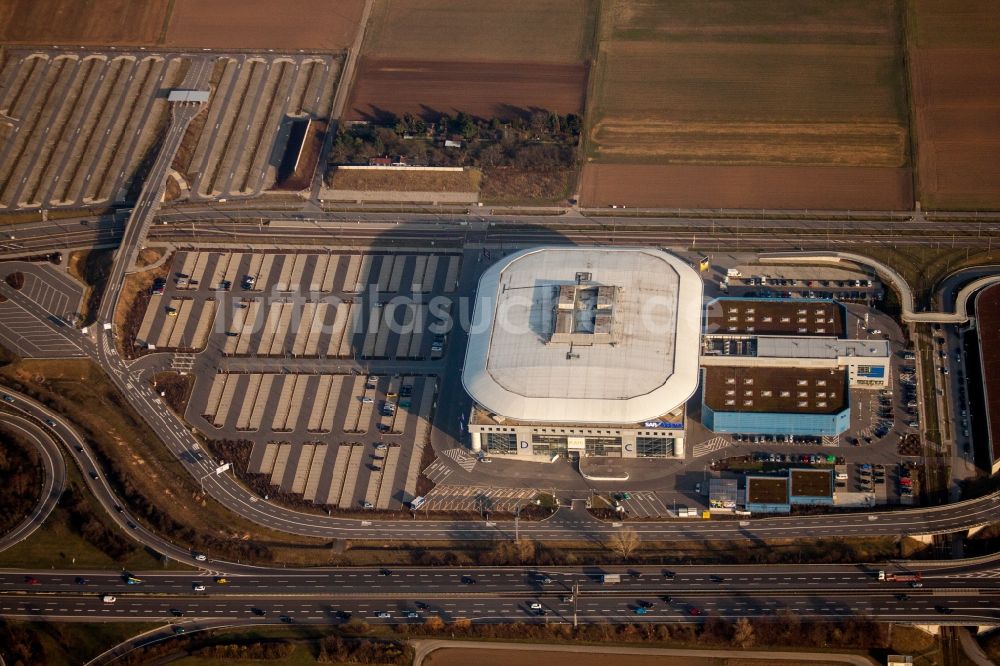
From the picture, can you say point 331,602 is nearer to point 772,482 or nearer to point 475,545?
point 475,545

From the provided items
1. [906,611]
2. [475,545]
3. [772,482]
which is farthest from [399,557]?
[906,611]

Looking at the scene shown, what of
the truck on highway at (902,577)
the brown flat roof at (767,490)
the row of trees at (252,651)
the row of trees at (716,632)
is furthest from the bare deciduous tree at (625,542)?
the row of trees at (252,651)

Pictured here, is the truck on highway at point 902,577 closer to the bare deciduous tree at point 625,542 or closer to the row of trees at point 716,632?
the row of trees at point 716,632

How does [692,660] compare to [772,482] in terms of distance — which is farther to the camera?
[772,482]

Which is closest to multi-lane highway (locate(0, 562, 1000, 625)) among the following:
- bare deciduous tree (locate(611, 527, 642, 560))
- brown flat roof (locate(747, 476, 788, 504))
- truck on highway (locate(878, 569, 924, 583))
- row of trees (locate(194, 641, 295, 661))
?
truck on highway (locate(878, 569, 924, 583))

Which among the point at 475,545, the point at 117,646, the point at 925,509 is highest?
the point at 925,509

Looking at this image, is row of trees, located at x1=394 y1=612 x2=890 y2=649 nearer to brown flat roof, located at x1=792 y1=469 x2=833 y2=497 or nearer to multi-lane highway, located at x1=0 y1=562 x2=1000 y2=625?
multi-lane highway, located at x1=0 y1=562 x2=1000 y2=625

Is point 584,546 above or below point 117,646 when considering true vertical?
above
